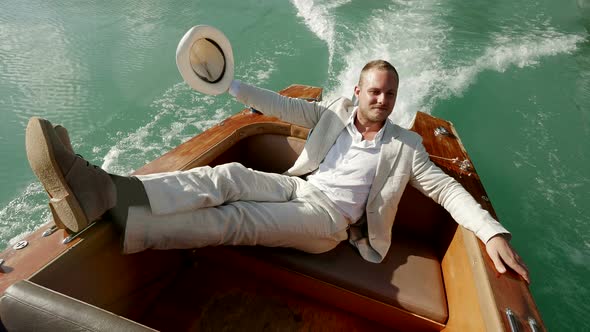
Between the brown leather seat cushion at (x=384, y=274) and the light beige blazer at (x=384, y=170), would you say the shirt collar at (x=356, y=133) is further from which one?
the brown leather seat cushion at (x=384, y=274)

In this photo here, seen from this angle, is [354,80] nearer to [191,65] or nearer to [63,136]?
[191,65]

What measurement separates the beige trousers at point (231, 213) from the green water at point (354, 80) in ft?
6.03

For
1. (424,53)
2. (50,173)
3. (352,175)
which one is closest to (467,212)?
(352,175)

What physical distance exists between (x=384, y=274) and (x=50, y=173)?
1.17 m

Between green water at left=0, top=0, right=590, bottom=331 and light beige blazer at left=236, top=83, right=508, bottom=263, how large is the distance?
155cm

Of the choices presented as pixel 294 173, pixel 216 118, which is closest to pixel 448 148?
pixel 294 173

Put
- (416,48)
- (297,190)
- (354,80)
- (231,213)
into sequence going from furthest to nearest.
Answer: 1. (416,48)
2. (354,80)
3. (297,190)
4. (231,213)

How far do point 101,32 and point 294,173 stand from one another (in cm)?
508

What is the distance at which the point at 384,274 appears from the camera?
4.68 ft

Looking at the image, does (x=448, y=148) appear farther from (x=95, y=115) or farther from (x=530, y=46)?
(x=530, y=46)

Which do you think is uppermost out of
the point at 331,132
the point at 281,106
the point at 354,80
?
the point at 281,106

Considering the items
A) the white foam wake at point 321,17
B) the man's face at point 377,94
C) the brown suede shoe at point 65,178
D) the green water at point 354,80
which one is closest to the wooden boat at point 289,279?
the brown suede shoe at point 65,178

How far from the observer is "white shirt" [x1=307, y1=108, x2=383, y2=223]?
150 cm

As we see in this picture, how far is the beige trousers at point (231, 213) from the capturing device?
1.12 meters
